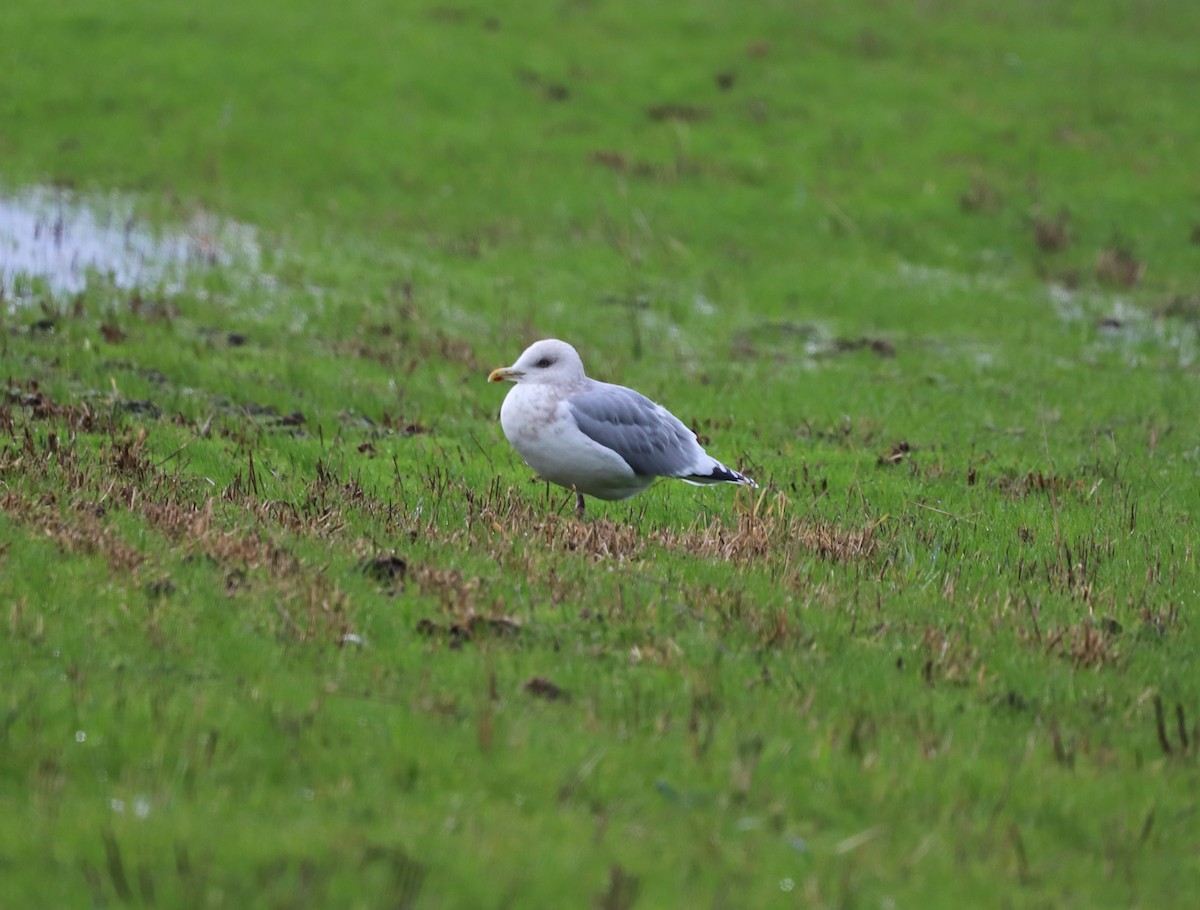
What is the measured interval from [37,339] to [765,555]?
7.92 metres

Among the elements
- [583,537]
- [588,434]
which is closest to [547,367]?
[588,434]

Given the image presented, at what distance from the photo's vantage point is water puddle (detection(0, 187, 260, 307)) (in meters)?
16.0

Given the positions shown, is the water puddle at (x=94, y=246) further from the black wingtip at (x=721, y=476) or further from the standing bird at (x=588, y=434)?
the black wingtip at (x=721, y=476)


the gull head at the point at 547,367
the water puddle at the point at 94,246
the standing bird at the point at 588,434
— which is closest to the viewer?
the standing bird at the point at 588,434

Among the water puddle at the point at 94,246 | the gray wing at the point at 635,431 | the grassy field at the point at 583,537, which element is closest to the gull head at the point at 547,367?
the gray wing at the point at 635,431

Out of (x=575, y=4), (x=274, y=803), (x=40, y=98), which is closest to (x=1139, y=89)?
(x=575, y=4)

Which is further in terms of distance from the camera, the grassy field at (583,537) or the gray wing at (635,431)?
the gray wing at (635,431)

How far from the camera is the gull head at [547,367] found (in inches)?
364

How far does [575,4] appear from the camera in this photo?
1271 inches

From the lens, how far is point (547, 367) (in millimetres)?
9336

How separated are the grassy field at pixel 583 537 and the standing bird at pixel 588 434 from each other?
0.35 m

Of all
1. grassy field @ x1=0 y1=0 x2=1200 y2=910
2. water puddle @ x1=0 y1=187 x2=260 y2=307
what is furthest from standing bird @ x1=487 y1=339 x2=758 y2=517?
water puddle @ x1=0 y1=187 x2=260 y2=307

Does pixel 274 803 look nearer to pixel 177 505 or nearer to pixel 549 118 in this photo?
pixel 177 505

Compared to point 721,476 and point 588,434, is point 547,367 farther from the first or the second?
point 721,476
